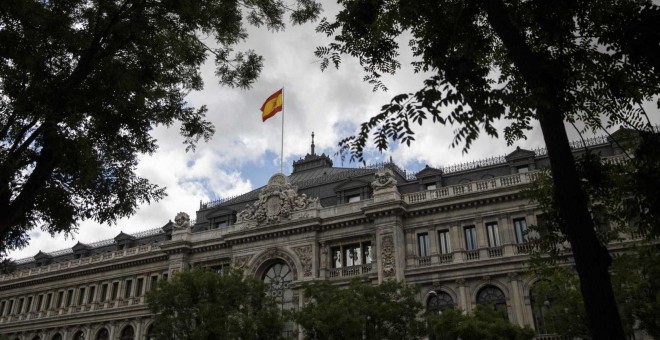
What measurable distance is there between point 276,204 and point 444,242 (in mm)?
12575

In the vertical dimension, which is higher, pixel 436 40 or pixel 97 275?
pixel 97 275

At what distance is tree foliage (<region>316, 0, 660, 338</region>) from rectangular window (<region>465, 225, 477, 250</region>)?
2199 cm

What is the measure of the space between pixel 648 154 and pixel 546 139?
3.21 meters

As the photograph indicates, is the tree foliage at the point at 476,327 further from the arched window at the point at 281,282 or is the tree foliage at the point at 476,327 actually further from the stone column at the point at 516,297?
the arched window at the point at 281,282

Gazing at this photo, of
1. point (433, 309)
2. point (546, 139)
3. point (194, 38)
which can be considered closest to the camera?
point (546, 139)

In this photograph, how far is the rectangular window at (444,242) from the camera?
112 ft

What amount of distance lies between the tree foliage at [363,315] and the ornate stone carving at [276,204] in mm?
13190

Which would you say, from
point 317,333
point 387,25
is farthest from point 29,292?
point 387,25

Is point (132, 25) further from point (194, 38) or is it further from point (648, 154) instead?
point (648, 154)

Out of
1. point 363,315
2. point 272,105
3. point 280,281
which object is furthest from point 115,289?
point 363,315

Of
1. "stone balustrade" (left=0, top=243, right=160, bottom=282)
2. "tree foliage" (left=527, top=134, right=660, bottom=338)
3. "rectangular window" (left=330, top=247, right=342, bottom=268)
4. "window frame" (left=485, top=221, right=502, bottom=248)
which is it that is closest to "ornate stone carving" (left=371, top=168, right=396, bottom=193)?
"rectangular window" (left=330, top=247, right=342, bottom=268)

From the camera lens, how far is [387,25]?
1267 cm

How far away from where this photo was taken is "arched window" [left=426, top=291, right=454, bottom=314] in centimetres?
3225

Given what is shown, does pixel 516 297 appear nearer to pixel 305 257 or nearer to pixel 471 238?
pixel 471 238
